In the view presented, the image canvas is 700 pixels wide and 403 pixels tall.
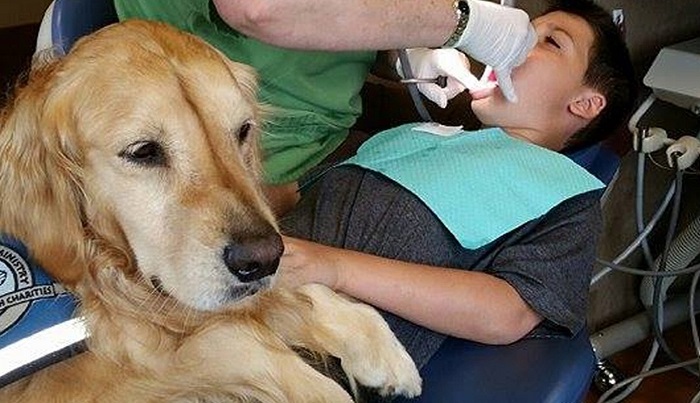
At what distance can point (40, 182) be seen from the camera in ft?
3.33

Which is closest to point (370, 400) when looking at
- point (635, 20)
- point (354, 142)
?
point (354, 142)

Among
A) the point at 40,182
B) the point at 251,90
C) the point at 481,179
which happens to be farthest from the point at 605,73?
the point at 40,182

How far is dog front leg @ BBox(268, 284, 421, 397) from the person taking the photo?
3.76 feet

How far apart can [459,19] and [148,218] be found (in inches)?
19.7

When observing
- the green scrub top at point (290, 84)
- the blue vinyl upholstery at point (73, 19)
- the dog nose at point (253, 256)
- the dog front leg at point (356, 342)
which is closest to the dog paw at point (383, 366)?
the dog front leg at point (356, 342)

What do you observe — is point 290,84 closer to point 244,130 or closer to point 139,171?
point 244,130

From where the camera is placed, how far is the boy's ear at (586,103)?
1.56 meters

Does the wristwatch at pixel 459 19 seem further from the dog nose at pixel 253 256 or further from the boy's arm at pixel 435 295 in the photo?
the dog nose at pixel 253 256

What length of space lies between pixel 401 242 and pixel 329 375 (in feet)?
0.77

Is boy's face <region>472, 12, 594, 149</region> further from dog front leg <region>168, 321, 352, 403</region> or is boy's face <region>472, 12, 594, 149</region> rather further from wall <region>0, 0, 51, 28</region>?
wall <region>0, 0, 51, 28</region>

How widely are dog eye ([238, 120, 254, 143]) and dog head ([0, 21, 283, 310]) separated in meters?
0.04

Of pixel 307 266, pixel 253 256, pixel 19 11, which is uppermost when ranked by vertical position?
pixel 253 256

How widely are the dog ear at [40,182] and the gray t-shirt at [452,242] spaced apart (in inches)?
16.6

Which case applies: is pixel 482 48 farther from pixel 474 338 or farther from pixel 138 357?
pixel 138 357
